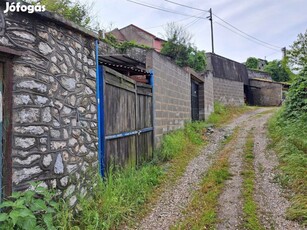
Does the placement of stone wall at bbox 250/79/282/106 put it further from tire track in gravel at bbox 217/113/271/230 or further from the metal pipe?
the metal pipe

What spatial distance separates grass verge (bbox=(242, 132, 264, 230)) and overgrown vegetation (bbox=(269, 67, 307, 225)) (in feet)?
1.61

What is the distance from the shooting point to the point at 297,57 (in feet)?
32.3

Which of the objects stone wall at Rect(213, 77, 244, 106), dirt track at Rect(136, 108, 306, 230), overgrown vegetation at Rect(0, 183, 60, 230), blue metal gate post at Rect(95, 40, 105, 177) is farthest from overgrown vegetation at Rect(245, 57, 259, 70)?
overgrown vegetation at Rect(0, 183, 60, 230)

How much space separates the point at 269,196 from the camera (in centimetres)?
418

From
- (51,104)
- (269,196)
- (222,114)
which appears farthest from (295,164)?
(222,114)

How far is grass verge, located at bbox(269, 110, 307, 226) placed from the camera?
11.8 ft

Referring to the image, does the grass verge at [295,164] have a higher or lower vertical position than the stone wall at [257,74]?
lower

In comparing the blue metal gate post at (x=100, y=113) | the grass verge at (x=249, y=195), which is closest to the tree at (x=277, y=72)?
the grass verge at (x=249, y=195)

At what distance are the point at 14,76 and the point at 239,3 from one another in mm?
11173

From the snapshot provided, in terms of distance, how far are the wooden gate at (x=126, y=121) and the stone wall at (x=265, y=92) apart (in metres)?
19.0

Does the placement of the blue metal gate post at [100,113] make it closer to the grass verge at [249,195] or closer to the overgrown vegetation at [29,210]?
the overgrown vegetation at [29,210]

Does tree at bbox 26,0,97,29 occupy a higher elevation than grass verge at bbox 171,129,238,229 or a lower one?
higher

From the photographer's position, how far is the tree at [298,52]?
9678 mm

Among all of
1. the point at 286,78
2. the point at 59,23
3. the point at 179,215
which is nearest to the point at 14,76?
the point at 59,23
